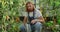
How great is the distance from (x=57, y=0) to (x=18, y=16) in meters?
1.02

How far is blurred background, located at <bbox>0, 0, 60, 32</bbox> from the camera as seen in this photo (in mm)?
6527

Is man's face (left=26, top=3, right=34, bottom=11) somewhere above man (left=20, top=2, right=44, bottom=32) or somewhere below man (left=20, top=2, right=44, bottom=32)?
above

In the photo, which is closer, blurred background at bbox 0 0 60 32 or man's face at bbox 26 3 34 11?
man's face at bbox 26 3 34 11

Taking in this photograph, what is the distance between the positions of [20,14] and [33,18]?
1.95ft

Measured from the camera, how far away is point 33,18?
6520mm

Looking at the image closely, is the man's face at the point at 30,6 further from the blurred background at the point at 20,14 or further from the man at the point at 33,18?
the blurred background at the point at 20,14

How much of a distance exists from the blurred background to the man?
0.30 metres

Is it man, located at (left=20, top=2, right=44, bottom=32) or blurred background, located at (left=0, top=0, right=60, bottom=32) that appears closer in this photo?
man, located at (left=20, top=2, right=44, bottom=32)

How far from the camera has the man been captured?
635 centimetres

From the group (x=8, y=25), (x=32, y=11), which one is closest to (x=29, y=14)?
(x=32, y=11)

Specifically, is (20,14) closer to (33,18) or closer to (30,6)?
(33,18)

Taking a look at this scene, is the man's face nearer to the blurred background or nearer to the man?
the man

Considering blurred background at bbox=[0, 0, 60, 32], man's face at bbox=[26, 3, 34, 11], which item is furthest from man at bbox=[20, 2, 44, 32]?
blurred background at bbox=[0, 0, 60, 32]

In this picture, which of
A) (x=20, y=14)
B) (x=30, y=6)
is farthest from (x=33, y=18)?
(x=20, y=14)
